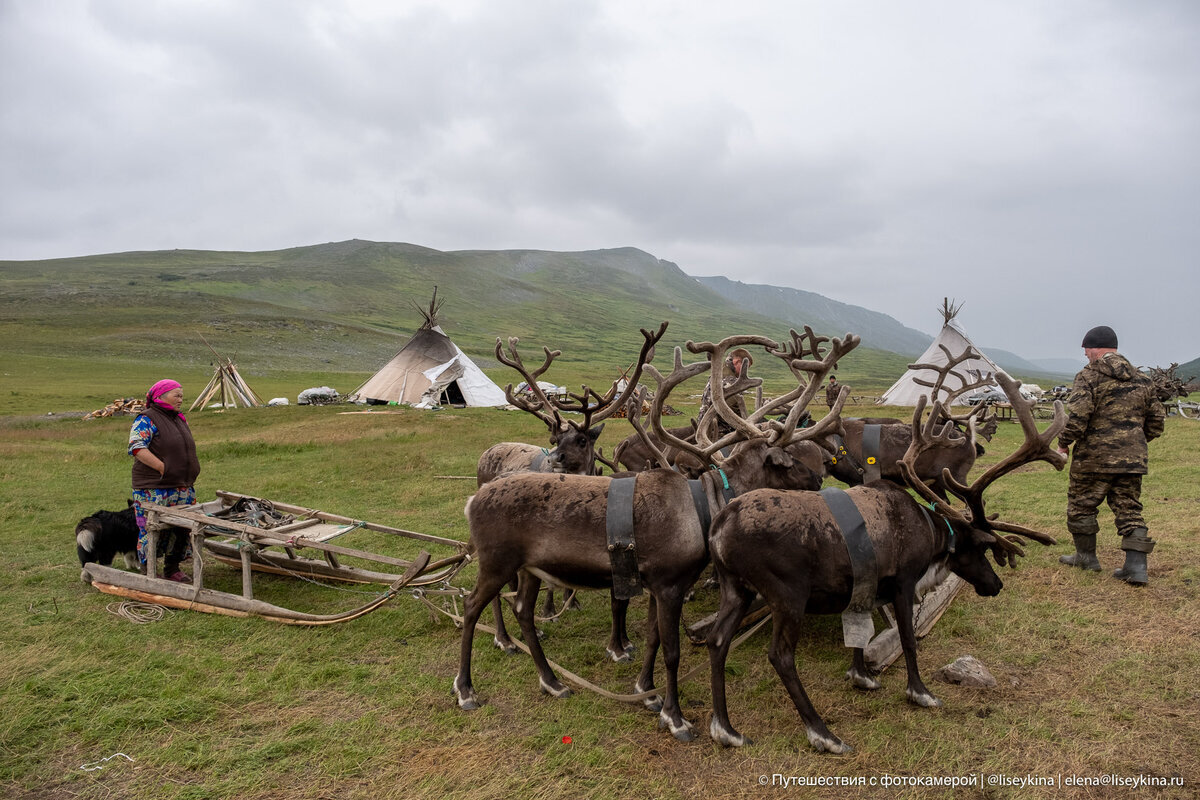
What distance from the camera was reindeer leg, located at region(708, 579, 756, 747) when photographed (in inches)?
171

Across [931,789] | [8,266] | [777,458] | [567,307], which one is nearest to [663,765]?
[931,789]

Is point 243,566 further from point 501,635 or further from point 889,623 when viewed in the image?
point 889,623

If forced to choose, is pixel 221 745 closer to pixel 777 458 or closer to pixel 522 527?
pixel 522 527

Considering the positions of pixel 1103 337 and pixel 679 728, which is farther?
pixel 1103 337

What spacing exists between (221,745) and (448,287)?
175 metres

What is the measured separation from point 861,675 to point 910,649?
19.5 inches

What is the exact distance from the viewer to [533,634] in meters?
5.12

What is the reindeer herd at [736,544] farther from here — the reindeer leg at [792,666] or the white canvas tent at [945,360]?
the white canvas tent at [945,360]

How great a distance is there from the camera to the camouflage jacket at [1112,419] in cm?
684

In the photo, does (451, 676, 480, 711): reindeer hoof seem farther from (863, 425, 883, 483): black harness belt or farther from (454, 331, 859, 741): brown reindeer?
(863, 425, 883, 483): black harness belt

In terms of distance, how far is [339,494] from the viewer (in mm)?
12812

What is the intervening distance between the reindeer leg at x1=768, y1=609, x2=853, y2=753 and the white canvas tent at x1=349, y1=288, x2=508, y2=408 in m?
28.8

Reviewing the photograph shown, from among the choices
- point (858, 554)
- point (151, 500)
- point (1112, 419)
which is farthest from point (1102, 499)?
point (151, 500)

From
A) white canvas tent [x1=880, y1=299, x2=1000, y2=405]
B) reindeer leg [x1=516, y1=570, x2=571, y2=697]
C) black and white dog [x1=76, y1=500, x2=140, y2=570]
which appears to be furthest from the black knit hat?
white canvas tent [x1=880, y1=299, x2=1000, y2=405]
